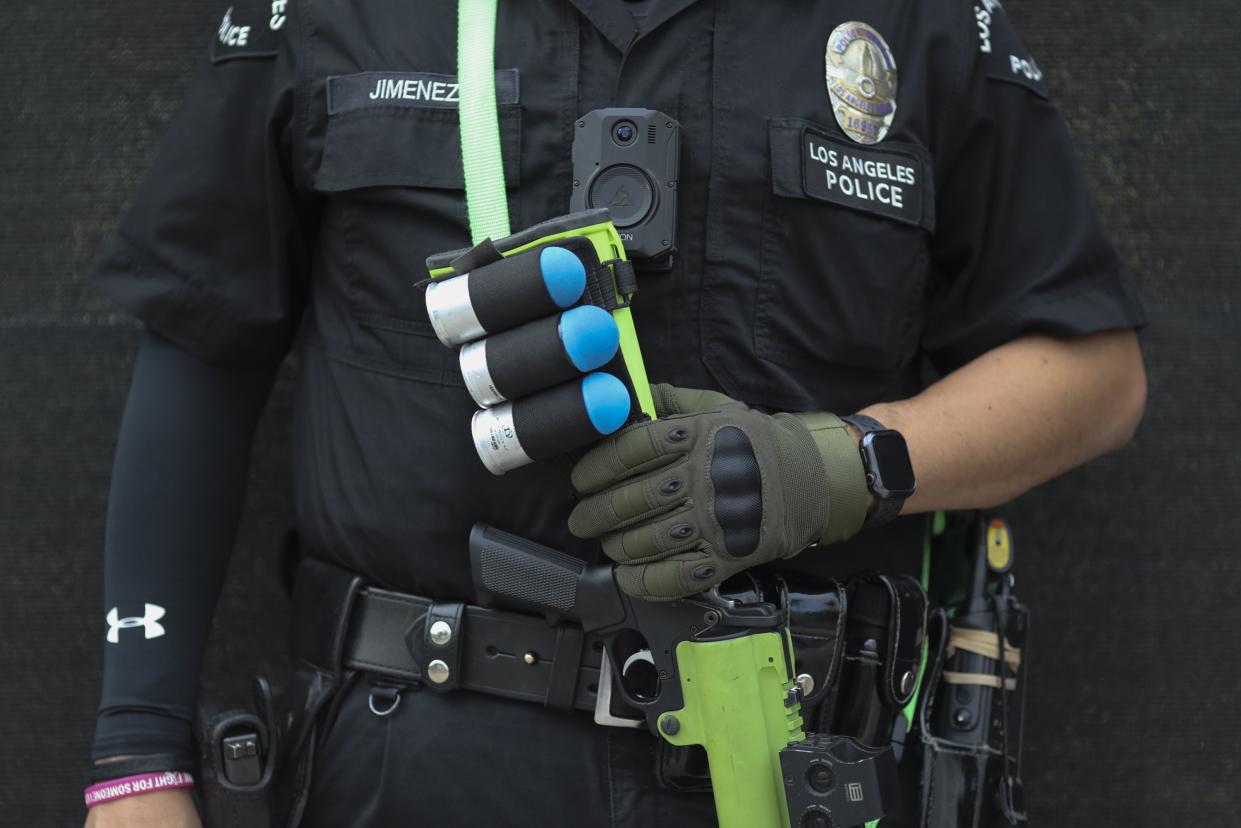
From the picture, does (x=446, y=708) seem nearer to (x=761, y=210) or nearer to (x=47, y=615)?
(x=761, y=210)

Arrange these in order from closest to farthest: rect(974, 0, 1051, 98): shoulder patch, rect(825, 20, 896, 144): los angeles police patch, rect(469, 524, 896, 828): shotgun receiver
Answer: rect(469, 524, 896, 828): shotgun receiver → rect(825, 20, 896, 144): los angeles police patch → rect(974, 0, 1051, 98): shoulder patch

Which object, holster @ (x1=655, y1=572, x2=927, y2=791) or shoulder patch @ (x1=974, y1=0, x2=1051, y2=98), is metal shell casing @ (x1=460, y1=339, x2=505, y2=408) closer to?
holster @ (x1=655, y1=572, x2=927, y2=791)

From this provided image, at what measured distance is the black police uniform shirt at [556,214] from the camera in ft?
4.43

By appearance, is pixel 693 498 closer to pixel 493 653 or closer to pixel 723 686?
pixel 723 686

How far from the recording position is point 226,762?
4.53 ft

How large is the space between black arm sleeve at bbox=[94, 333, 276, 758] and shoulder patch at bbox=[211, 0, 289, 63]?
1.25 ft

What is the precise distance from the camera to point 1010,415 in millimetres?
1523

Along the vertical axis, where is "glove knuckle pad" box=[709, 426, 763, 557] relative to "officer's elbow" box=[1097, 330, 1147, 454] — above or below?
below

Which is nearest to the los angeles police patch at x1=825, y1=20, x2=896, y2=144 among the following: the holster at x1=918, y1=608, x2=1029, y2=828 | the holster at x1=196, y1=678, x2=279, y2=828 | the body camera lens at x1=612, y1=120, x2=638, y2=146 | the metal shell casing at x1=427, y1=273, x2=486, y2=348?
the body camera lens at x1=612, y1=120, x2=638, y2=146

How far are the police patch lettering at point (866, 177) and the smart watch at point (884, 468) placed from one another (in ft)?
0.86

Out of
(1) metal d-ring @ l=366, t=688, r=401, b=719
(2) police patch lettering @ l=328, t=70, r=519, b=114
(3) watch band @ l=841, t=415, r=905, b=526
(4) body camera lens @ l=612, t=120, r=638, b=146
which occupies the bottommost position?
(1) metal d-ring @ l=366, t=688, r=401, b=719

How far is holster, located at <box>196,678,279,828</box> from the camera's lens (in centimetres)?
138

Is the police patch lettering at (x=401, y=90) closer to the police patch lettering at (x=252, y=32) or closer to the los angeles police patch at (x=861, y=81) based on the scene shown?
the police patch lettering at (x=252, y=32)

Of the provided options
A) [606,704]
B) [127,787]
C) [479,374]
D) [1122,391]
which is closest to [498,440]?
[479,374]
